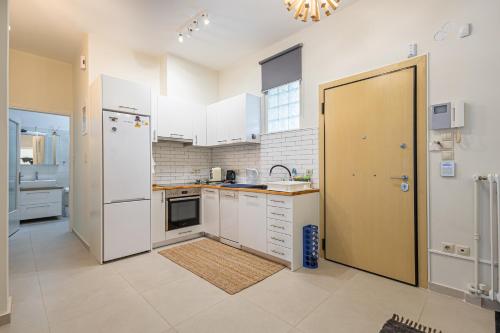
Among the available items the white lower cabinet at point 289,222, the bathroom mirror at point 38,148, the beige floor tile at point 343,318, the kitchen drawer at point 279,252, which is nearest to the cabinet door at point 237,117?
the white lower cabinet at point 289,222

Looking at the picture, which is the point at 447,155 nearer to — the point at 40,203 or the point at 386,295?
the point at 386,295

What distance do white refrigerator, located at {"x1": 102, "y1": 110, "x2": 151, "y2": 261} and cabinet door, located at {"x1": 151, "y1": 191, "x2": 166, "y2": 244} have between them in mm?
104

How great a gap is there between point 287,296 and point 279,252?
673 millimetres

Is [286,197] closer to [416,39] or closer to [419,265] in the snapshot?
[419,265]

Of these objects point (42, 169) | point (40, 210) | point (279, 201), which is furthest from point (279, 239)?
point (42, 169)

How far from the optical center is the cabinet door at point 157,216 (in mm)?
3348

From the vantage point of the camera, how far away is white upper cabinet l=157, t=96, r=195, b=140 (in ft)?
11.9

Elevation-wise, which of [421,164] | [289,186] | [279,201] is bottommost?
[279,201]

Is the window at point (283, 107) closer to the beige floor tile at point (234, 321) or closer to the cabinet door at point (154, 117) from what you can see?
the cabinet door at point (154, 117)

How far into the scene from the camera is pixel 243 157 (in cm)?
414

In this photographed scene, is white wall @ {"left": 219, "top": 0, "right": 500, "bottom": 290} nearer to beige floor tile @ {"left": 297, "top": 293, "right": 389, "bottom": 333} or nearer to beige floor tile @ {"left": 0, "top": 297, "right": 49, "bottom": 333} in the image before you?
beige floor tile @ {"left": 297, "top": 293, "right": 389, "bottom": 333}

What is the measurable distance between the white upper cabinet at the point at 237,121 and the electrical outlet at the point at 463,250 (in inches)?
105

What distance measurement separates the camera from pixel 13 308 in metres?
1.96

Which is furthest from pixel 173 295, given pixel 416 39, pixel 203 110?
pixel 416 39
